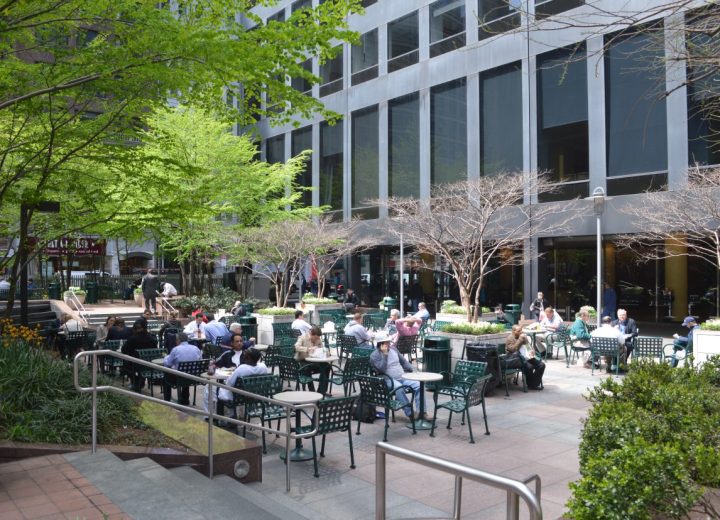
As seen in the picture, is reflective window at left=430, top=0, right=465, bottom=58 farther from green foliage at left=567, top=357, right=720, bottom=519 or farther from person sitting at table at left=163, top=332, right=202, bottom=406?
green foliage at left=567, top=357, right=720, bottom=519

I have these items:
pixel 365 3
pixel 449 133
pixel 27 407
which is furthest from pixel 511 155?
pixel 27 407

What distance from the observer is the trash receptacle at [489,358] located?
12.2m

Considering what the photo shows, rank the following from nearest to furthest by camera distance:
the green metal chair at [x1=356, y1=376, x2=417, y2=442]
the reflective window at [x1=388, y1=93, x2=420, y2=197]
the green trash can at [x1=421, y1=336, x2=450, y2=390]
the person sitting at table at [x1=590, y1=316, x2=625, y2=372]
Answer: the green metal chair at [x1=356, y1=376, x2=417, y2=442]
the green trash can at [x1=421, y1=336, x2=450, y2=390]
the person sitting at table at [x1=590, y1=316, x2=625, y2=372]
the reflective window at [x1=388, y1=93, x2=420, y2=197]

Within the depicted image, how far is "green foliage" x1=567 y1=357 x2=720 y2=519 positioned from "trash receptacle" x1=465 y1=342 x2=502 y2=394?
4841mm

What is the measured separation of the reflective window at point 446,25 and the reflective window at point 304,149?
34.7 feet

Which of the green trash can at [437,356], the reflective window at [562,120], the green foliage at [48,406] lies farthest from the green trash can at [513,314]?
the green foliage at [48,406]

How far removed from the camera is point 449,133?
95.4 ft

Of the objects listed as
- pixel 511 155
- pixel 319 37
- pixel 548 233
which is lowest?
pixel 548 233

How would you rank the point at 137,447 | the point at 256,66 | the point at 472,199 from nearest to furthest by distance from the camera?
the point at 137,447 < the point at 256,66 < the point at 472,199

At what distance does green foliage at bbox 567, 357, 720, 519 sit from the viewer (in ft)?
13.8

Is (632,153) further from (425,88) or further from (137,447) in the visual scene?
(137,447)

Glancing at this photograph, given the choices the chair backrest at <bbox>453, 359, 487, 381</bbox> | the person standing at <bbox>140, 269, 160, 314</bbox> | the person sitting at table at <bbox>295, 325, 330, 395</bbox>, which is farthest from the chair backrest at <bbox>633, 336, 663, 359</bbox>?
the person standing at <bbox>140, 269, 160, 314</bbox>

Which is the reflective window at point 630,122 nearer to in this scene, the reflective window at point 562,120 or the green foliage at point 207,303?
the reflective window at point 562,120

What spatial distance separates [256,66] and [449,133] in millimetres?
21911
